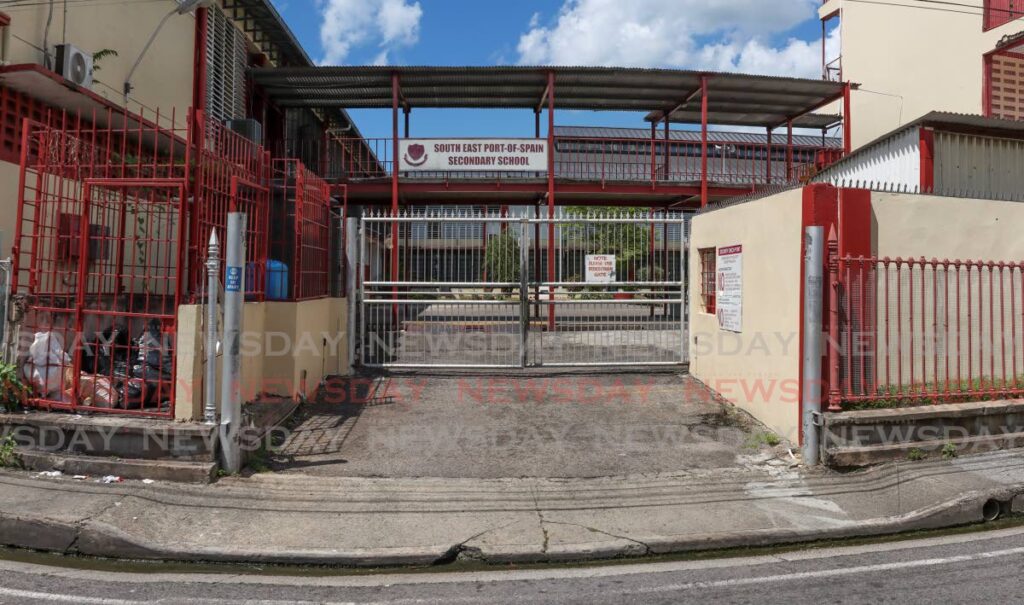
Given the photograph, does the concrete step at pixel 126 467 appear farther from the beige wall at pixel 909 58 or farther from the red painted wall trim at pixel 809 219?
the beige wall at pixel 909 58

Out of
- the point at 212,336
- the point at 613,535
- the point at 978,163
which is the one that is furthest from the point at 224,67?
the point at 978,163

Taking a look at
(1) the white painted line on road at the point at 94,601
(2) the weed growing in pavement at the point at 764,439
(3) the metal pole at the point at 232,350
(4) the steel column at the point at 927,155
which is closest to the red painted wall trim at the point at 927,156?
(4) the steel column at the point at 927,155

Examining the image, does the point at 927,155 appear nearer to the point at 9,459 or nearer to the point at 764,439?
the point at 764,439

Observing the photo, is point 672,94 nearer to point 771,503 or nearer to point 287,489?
point 771,503

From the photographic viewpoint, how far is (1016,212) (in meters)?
7.16

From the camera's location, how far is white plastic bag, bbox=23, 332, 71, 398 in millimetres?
6035

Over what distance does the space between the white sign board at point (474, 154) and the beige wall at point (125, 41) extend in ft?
16.4

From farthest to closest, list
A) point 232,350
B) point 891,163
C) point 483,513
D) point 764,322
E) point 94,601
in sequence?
point 891,163, point 764,322, point 232,350, point 483,513, point 94,601

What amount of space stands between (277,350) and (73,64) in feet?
18.4

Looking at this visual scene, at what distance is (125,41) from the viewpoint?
11125 mm

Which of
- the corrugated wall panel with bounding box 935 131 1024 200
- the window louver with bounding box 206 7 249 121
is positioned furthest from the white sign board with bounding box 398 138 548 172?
Answer: the corrugated wall panel with bounding box 935 131 1024 200

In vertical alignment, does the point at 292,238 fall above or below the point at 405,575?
above

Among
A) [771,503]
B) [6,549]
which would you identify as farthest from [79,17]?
[771,503]

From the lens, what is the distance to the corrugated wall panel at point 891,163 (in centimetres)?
892
